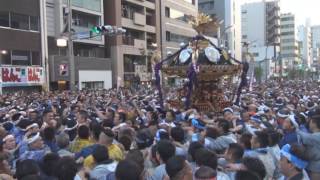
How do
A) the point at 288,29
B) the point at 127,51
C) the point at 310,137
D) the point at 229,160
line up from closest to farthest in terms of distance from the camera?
the point at 229,160, the point at 310,137, the point at 127,51, the point at 288,29

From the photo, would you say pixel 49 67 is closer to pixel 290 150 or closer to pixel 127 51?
pixel 127 51

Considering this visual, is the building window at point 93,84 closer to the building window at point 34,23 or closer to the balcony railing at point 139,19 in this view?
the building window at point 34,23

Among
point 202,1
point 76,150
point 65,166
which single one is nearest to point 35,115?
point 76,150

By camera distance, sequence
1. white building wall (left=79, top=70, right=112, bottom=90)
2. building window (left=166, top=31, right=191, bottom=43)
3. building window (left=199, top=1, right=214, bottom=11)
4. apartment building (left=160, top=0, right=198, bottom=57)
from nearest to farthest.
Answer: white building wall (left=79, top=70, right=112, bottom=90)
apartment building (left=160, top=0, right=198, bottom=57)
building window (left=166, top=31, right=191, bottom=43)
building window (left=199, top=1, right=214, bottom=11)

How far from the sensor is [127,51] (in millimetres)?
55812

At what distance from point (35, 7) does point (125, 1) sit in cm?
1655

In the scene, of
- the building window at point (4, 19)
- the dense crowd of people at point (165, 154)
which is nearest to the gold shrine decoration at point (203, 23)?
the dense crowd of people at point (165, 154)

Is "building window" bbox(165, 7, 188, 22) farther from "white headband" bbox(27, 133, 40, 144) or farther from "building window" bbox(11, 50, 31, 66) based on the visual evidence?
"white headband" bbox(27, 133, 40, 144)

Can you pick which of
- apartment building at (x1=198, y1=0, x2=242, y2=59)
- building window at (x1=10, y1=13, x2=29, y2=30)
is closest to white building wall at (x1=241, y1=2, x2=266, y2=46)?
apartment building at (x1=198, y1=0, x2=242, y2=59)

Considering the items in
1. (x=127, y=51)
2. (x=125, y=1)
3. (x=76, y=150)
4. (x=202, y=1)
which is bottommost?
(x=76, y=150)

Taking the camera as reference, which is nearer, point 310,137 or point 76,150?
point 310,137

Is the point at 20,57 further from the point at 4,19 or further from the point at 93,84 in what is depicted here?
the point at 93,84

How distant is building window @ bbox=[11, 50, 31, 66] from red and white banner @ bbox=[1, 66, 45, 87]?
709mm

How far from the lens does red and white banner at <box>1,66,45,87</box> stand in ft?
121
